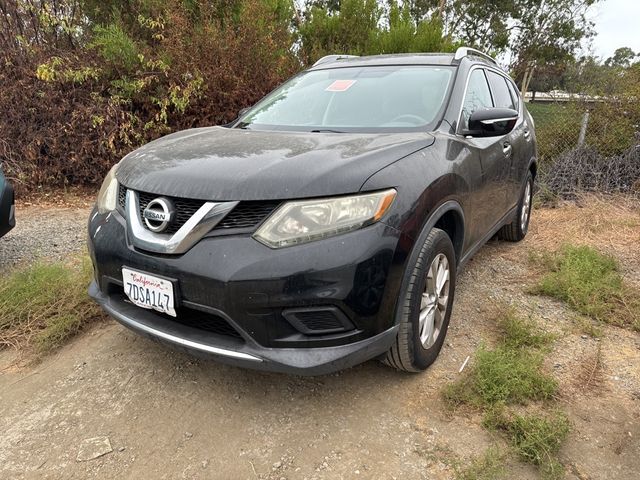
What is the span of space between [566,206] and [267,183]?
17.1 ft

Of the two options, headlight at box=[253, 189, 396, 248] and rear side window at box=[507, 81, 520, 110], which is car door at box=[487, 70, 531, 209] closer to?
rear side window at box=[507, 81, 520, 110]

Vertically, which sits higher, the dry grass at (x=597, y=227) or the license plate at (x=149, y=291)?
the license plate at (x=149, y=291)

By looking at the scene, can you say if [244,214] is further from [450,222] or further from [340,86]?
[340,86]

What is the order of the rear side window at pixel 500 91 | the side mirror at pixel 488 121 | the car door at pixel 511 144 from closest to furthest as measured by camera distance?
the side mirror at pixel 488 121
the car door at pixel 511 144
the rear side window at pixel 500 91

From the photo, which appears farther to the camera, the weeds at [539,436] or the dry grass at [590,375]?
the dry grass at [590,375]

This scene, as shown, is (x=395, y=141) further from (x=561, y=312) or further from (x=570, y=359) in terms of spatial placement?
(x=561, y=312)

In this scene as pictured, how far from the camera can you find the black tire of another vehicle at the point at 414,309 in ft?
6.71

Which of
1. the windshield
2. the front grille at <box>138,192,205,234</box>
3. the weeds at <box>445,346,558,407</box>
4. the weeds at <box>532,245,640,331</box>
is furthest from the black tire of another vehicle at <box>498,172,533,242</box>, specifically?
the front grille at <box>138,192,205,234</box>

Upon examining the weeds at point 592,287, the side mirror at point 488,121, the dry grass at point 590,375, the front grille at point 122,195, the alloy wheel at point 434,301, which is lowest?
the dry grass at point 590,375

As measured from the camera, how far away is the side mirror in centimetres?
257

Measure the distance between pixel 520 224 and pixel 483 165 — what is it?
5.77 feet

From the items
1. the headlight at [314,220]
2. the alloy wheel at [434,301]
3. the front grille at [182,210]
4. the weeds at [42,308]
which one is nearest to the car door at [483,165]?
the alloy wheel at [434,301]

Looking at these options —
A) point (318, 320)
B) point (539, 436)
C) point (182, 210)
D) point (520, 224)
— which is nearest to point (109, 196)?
point (182, 210)

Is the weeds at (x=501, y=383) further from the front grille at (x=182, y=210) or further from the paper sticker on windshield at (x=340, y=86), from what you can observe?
the paper sticker on windshield at (x=340, y=86)
